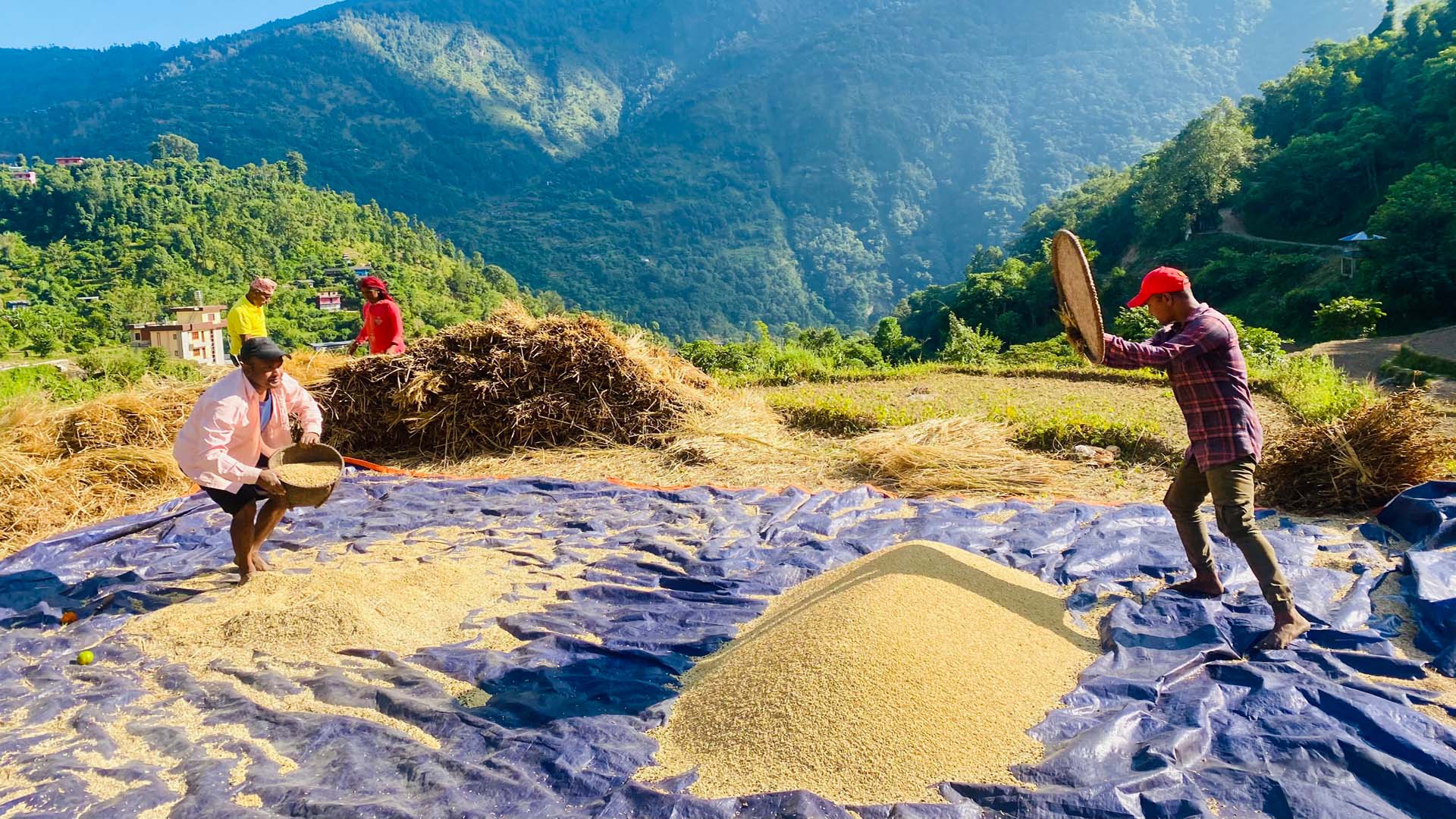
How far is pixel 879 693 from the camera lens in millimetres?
2621

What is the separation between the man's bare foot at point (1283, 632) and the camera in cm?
304

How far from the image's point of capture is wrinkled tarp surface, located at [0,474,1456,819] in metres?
2.30

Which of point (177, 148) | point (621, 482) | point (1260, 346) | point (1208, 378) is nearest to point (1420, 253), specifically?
point (1260, 346)

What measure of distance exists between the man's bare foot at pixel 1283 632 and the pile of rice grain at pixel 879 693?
589 millimetres

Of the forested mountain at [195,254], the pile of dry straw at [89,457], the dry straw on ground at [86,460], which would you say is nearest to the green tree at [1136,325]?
the pile of dry straw at [89,457]

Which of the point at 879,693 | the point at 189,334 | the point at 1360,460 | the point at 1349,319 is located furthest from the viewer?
the point at 189,334

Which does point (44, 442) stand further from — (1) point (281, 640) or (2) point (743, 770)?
(2) point (743, 770)

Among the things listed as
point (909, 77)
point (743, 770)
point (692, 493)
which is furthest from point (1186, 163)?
point (909, 77)

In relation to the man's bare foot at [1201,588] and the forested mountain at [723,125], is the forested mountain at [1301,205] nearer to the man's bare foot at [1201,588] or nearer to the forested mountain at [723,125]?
the man's bare foot at [1201,588]

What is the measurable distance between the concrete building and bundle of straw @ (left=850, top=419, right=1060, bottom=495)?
44.0 m

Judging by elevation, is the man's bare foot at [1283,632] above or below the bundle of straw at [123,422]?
below

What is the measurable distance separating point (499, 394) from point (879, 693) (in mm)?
4908

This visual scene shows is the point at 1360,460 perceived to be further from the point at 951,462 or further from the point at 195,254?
the point at 195,254

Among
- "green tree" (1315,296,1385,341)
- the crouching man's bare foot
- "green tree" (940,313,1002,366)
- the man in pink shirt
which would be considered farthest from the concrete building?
the crouching man's bare foot
